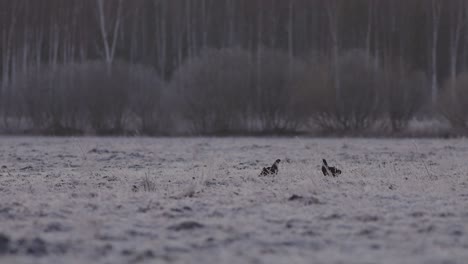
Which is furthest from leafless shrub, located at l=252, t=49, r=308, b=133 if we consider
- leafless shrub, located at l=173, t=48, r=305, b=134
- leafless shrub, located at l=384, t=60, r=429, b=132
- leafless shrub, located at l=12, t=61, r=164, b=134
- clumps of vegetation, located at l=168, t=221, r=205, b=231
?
clumps of vegetation, located at l=168, t=221, r=205, b=231

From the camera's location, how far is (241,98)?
99.2ft

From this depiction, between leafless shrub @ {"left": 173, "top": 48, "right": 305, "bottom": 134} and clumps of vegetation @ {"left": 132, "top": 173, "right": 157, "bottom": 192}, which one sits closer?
clumps of vegetation @ {"left": 132, "top": 173, "right": 157, "bottom": 192}

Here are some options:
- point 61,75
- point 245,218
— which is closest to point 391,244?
point 245,218

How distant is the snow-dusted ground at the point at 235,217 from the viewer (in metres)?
4.94

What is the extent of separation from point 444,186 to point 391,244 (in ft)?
12.1

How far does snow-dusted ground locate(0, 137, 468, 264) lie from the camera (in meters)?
4.94

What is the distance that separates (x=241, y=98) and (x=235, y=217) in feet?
78.3

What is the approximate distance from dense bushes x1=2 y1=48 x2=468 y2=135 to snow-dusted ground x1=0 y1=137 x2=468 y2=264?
61.7 ft

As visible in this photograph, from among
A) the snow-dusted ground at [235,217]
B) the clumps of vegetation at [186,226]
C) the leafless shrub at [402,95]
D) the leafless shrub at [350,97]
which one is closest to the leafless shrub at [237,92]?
the leafless shrub at [350,97]

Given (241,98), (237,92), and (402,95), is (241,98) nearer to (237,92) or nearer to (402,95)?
(237,92)

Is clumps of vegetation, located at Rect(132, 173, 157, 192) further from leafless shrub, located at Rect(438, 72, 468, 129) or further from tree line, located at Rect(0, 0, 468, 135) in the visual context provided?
leafless shrub, located at Rect(438, 72, 468, 129)

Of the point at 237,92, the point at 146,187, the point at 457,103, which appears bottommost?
the point at 146,187

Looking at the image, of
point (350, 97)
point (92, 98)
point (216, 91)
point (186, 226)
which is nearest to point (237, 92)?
point (216, 91)

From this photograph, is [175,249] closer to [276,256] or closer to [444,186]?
[276,256]
